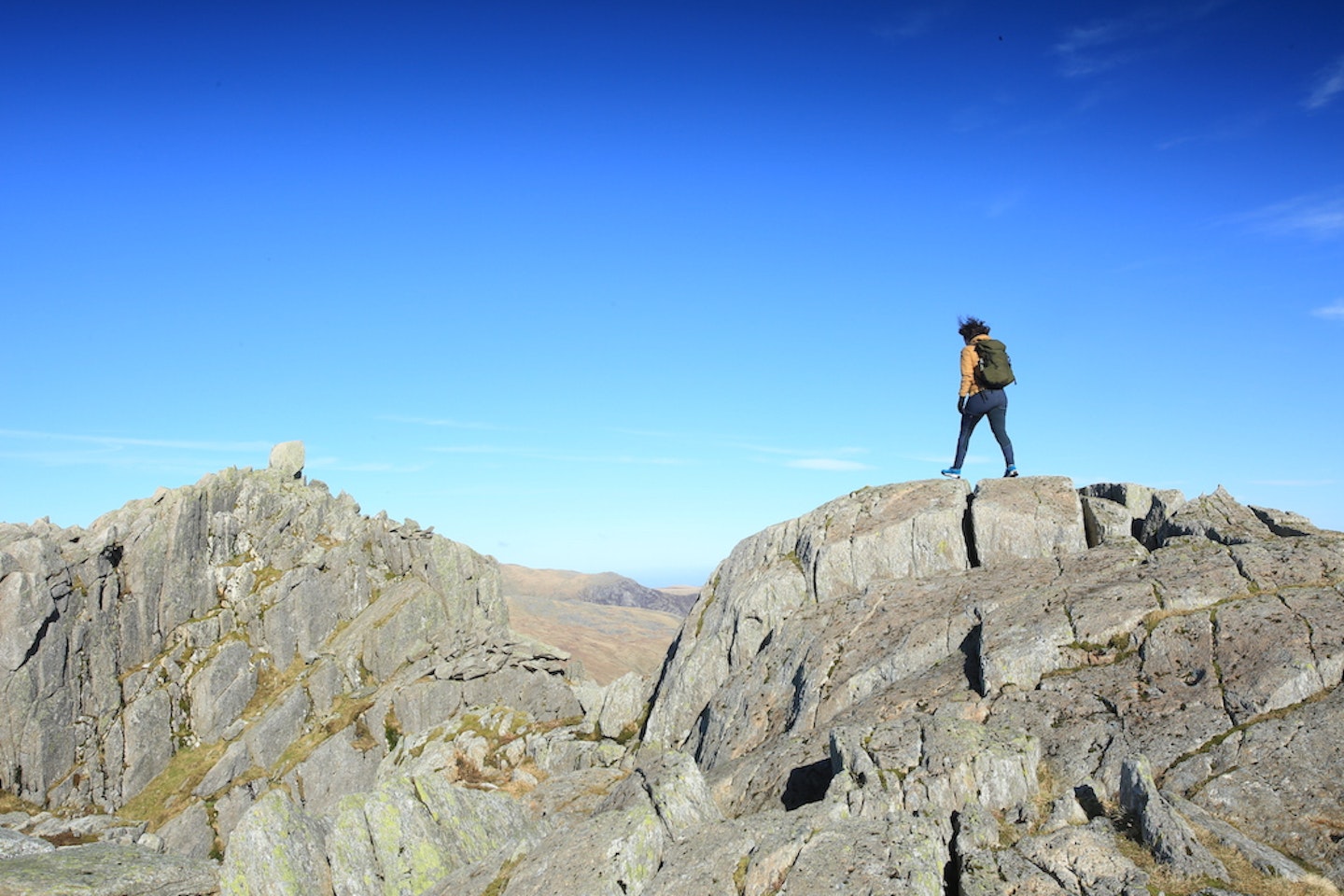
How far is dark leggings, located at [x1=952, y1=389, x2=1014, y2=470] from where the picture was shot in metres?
Answer: 32.3

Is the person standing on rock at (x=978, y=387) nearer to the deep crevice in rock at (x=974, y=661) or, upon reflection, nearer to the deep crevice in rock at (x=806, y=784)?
the deep crevice in rock at (x=974, y=661)

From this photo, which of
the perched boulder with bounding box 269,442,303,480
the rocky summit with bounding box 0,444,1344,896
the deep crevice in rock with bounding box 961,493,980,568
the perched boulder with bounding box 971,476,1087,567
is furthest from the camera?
the perched boulder with bounding box 269,442,303,480

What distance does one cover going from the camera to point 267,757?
68.8 meters

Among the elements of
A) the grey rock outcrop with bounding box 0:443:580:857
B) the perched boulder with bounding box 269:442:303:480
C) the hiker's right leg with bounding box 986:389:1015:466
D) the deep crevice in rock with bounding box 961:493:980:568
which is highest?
the perched boulder with bounding box 269:442:303:480

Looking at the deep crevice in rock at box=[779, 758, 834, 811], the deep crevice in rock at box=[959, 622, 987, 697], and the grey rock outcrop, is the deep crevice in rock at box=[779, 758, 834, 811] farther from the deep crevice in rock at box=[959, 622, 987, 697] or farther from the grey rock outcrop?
the grey rock outcrop

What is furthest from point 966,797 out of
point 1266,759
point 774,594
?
point 774,594

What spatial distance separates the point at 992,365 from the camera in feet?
105

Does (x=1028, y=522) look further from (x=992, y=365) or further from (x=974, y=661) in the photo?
(x=974, y=661)

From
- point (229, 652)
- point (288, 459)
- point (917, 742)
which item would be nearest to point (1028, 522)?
point (917, 742)

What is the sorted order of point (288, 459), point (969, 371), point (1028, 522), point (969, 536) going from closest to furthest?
1. point (1028, 522)
2. point (969, 371)
3. point (969, 536)
4. point (288, 459)

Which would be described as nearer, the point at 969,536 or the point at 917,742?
the point at 917,742

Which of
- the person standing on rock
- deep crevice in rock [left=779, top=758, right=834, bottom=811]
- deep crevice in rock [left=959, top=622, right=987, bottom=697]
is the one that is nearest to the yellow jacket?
the person standing on rock

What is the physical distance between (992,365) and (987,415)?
2.15 metres

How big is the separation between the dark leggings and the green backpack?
1.39ft
